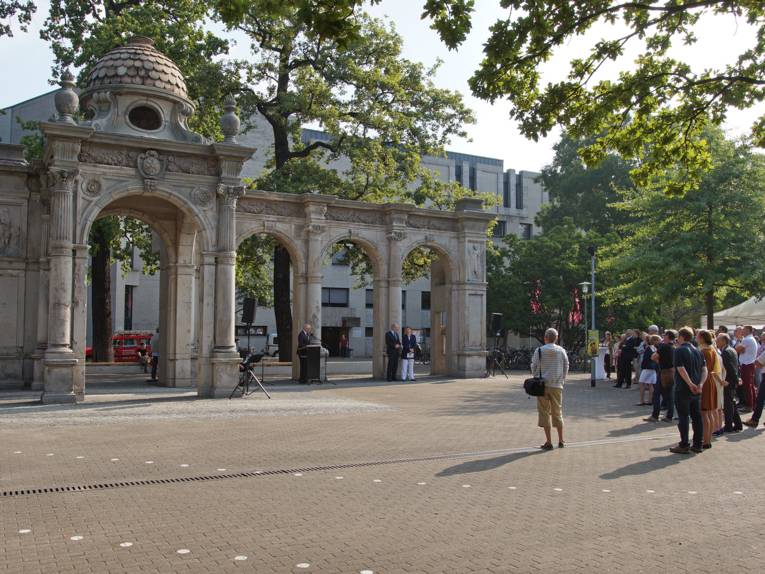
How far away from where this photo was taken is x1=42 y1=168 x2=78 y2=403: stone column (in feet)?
53.8

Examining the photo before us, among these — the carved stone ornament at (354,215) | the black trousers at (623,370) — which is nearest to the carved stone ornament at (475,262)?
the carved stone ornament at (354,215)

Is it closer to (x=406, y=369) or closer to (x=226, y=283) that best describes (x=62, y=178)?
(x=226, y=283)

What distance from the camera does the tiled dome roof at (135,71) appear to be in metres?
18.4

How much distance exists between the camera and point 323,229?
23797 millimetres

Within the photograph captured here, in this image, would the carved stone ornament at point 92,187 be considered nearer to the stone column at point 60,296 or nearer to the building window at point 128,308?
the stone column at point 60,296

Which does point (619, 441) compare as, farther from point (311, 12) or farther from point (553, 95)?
point (311, 12)

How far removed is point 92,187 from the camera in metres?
17.5

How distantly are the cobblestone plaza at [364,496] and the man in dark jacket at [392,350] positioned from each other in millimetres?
10221

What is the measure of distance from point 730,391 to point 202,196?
12.5 metres

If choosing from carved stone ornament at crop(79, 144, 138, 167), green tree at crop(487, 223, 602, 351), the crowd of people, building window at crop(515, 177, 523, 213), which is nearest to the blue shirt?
the crowd of people

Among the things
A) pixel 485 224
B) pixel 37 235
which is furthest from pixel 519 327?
pixel 37 235

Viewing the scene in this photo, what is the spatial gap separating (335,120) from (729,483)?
859 inches

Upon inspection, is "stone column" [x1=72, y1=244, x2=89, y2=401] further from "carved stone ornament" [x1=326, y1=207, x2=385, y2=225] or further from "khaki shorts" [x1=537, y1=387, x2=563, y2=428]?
"khaki shorts" [x1=537, y1=387, x2=563, y2=428]

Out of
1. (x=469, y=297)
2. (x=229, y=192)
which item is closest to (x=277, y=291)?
(x=469, y=297)
